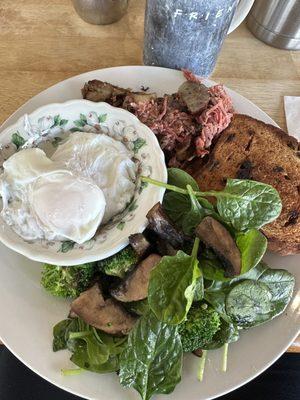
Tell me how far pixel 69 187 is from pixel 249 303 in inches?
18.6

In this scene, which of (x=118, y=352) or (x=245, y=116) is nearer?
(x=118, y=352)

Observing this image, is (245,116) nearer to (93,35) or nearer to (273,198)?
(273,198)

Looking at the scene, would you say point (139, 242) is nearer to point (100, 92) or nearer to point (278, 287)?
point (278, 287)

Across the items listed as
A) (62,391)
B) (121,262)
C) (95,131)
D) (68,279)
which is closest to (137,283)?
(121,262)

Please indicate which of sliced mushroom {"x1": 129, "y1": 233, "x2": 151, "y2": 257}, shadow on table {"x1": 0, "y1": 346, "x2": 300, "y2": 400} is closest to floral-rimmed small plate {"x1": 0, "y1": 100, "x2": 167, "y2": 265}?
sliced mushroom {"x1": 129, "y1": 233, "x2": 151, "y2": 257}

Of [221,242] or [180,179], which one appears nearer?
[221,242]

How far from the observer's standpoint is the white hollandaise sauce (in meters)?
0.92

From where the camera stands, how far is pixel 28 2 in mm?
1531

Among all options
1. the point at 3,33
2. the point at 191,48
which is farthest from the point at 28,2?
the point at 191,48

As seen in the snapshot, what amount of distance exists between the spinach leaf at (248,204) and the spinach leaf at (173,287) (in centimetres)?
13

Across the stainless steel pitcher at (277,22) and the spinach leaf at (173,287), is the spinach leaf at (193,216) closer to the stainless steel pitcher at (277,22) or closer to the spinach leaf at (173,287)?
the spinach leaf at (173,287)

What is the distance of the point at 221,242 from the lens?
0.89 metres

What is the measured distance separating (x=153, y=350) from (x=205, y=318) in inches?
5.5

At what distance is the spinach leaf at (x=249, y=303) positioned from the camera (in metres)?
0.89
